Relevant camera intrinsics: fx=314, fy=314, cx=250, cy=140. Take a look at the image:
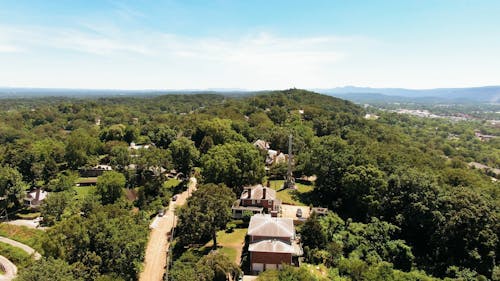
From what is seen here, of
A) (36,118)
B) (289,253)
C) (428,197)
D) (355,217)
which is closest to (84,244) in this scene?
(289,253)

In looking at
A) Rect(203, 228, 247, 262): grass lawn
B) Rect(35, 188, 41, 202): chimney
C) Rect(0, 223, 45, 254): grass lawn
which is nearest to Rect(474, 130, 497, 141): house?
Rect(203, 228, 247, 262): grass lawn

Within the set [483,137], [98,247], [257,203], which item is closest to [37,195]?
[98,247]

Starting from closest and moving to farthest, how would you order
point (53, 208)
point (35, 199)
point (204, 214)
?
point (204, 214) < point (53, 208) < point (35, 199)

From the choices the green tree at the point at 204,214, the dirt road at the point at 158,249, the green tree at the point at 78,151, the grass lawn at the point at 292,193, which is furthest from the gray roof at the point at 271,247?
the green tree at the point at 78,151

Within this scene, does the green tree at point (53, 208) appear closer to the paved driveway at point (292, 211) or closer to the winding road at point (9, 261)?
the winding road at point (9, 261)

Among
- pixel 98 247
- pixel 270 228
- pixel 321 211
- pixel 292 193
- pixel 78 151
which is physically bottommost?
pixel 292 193

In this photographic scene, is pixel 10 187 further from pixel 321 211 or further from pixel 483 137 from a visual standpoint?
pixel 483 137
